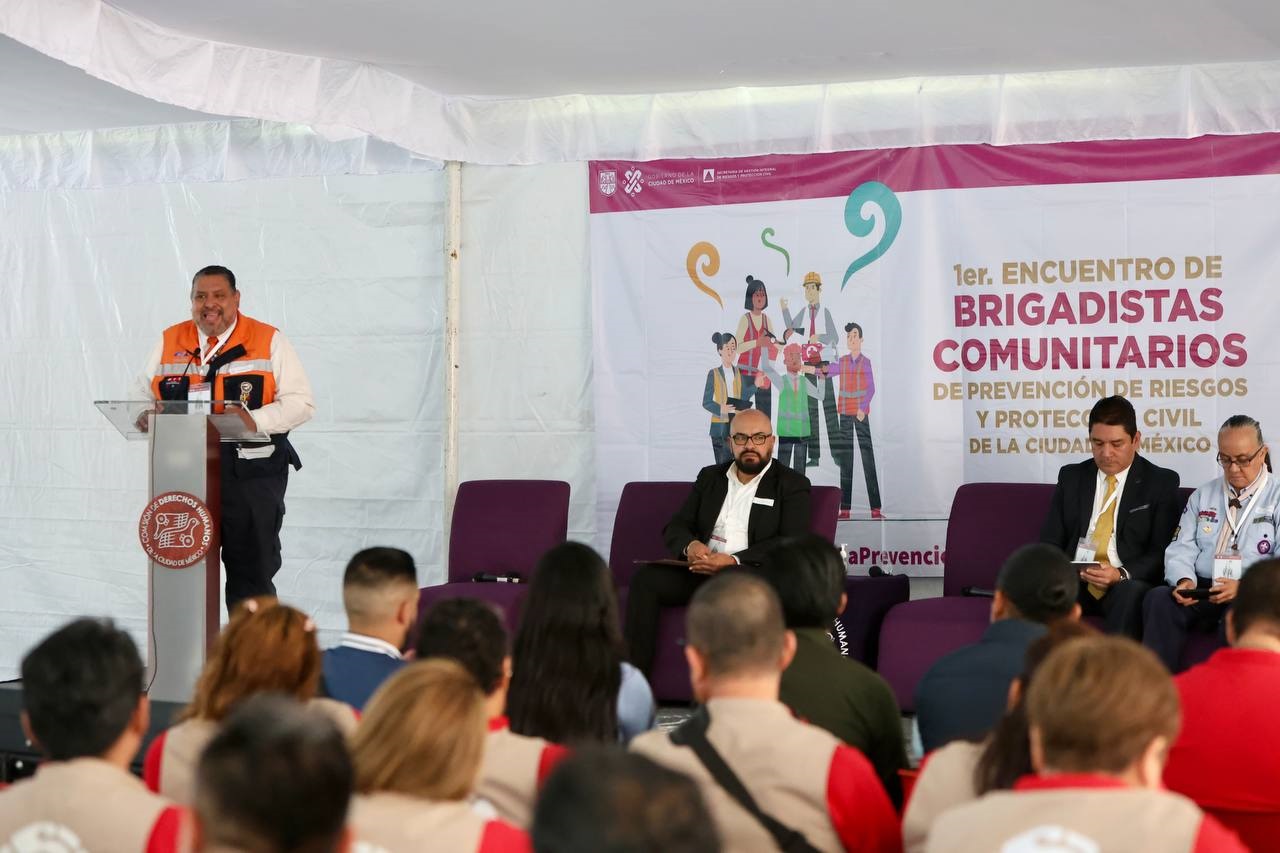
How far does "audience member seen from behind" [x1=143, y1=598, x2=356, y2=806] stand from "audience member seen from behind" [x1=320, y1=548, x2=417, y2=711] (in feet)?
1.48

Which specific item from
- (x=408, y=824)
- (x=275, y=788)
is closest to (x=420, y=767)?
(x=408, y=824)

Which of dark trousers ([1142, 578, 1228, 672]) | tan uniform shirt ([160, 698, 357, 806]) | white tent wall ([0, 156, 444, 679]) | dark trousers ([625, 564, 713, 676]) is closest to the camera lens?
tan uniform shirt ([160, 698, 357, 806])

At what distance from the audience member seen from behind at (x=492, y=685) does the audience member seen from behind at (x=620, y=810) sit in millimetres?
1103

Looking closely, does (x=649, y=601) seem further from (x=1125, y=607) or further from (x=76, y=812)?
(x=76, y=812)

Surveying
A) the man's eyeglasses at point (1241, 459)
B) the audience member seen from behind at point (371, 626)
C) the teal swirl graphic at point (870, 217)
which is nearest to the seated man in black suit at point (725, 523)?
the teal swirl graphic at point (870, 217)

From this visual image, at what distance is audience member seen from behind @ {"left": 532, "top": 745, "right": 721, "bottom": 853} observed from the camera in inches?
42.8

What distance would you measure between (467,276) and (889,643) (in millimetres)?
2846

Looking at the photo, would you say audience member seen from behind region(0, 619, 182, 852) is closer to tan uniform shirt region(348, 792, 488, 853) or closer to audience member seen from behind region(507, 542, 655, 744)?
tan uniform shirt region(348, 792, 488, 853)

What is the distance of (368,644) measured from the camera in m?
2.99

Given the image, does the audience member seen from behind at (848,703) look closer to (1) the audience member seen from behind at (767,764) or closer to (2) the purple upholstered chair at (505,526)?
(1) the audience member seen from behind at (767,764)

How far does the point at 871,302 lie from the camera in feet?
21.0

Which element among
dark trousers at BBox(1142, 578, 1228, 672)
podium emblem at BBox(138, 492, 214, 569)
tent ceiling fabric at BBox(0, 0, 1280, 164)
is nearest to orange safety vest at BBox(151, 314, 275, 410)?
podium emblem at BBox(138, 492, 214, 569)

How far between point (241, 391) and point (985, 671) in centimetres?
331

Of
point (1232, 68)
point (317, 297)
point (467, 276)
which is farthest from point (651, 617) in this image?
point (1232, 68)
